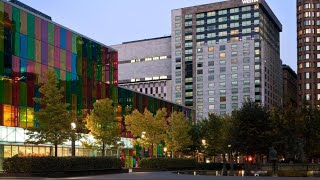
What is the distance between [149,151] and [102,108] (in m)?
44.4

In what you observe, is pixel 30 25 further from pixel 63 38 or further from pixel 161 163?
pixel 161 163

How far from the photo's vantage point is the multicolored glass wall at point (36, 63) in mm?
64688

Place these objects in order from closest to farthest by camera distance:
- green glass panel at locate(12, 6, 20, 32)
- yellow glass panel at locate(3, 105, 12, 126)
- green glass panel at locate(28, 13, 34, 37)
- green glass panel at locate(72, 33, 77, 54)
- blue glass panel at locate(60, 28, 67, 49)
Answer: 1. yellow glass panel at locate(3, 105, 12, 126)
2. green glass panel at locate(12, 6, 20, 32)
3. green glass panel at locate(28, 13, 34, 37)
4. blue glass panel at locate(60, 28, 67, 49)
5. green glass panel at locate(72, 33, 77, 54)

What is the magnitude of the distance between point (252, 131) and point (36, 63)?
30201 mm

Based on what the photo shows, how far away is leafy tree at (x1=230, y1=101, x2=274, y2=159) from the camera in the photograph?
2758 inches

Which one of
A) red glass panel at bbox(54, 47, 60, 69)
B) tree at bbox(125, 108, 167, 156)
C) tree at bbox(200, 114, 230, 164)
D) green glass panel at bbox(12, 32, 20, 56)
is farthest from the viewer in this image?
tree at bbox(200, 114, 230, 164)

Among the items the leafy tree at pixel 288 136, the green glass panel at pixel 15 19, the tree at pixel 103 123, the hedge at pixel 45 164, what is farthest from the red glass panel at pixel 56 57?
the leafy tree at pixel 288 136

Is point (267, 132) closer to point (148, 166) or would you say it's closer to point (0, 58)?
point (148, 166)

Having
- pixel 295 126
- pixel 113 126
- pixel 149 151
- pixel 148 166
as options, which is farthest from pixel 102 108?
pixel 149 151

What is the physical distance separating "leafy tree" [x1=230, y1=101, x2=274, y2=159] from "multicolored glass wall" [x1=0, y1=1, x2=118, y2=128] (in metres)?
24.9

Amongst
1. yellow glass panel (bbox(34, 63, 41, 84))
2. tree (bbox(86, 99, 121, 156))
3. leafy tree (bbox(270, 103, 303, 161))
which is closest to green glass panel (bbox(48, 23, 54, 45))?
yellow glass panel (bbox(34, 63, 41, 84))

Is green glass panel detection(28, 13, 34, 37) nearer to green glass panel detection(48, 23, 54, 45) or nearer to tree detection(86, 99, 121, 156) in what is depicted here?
green glass panel detection(48, 23, 54, 45)

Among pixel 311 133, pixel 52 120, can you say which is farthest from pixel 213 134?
pixel 52 120

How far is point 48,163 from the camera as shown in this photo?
49.2m
